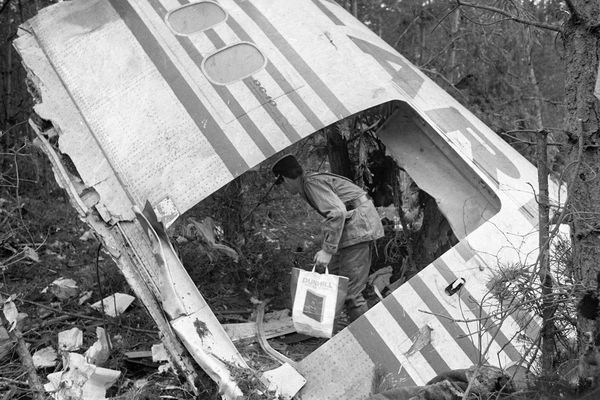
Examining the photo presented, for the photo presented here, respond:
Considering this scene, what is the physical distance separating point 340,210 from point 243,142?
1.09 meters

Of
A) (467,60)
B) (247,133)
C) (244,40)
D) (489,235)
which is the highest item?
(244,40)

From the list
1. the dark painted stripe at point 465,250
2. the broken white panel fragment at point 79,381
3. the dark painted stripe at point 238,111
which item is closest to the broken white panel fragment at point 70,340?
the broken white panel fragment at point 79,381

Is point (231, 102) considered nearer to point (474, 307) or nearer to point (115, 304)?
point (474, 307)

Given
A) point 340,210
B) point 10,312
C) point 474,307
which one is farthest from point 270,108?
point 10,312

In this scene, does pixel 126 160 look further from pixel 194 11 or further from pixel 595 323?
pixel 595 323

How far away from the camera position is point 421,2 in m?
11.8

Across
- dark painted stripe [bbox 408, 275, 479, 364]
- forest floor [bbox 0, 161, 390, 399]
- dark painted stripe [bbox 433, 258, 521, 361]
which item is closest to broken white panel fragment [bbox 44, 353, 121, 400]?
forest floor [bbox 0, 161, 390, 399]

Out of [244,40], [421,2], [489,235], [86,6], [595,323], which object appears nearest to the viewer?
[595,323]

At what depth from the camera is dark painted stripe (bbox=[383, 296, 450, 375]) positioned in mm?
4254

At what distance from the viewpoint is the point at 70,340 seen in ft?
19.1

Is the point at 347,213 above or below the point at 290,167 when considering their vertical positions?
below

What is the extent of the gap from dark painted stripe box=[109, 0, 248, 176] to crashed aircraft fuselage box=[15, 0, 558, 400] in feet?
0.04

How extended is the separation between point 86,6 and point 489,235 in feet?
12.6

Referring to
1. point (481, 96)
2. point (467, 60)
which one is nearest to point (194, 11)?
point (481, 96)
